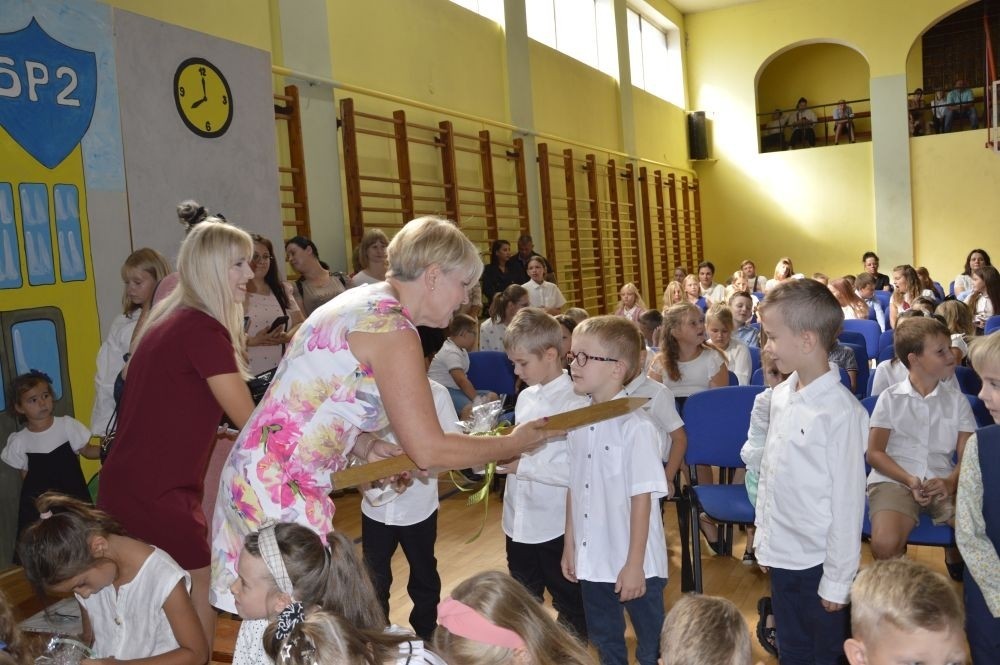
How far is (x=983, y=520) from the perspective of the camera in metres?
2.22

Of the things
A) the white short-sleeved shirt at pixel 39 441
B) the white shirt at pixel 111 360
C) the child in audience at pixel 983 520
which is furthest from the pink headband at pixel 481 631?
the white short-sleeved shirt at pixel 39 441

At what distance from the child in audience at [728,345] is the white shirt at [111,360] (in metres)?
3.30

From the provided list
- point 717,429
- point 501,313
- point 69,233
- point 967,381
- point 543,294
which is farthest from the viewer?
point 543,294

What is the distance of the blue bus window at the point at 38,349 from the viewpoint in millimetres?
4332

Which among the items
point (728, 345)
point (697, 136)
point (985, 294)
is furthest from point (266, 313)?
point (697, 136)

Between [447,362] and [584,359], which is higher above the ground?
[584,359]

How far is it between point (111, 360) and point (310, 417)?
2.96 m

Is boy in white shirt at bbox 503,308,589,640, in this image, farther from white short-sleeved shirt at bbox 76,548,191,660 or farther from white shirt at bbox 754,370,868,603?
white short-sleeved shirt at bbox 76,548,191,660

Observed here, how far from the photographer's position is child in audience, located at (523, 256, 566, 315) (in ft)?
26.7

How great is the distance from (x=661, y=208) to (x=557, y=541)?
1202 centimetres

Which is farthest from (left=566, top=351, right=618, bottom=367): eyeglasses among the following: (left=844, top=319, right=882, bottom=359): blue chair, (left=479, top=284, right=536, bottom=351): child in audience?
(left=844, top=319, right=882, bottom=359): blue chair

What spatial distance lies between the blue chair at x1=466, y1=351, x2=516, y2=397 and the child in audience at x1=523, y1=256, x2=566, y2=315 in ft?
6.39

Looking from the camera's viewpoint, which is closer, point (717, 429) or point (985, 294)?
point (717, 429)

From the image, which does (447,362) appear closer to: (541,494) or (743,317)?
(743,317)
